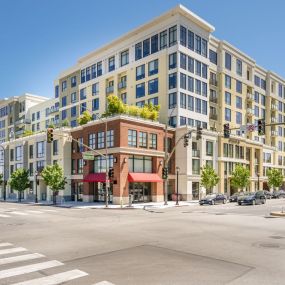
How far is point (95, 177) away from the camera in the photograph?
4581cm

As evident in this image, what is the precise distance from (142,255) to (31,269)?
3.96 m

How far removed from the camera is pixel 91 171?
48031 mm

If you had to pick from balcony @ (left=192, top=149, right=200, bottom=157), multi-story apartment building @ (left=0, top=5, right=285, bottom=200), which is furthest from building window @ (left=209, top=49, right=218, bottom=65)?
A: balcony @ (left=192, top=149, right=200, bottom=157)

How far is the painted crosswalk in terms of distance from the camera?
9.36 m

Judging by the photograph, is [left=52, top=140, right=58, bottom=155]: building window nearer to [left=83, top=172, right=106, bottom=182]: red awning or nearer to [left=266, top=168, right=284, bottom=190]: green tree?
[left=83, top=172, right=106, bottom=182]: red awning

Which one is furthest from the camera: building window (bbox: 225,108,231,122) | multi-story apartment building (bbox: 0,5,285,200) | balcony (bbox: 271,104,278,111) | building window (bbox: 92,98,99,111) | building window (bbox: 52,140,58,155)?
balcony (bbox: 271,104,278,111)

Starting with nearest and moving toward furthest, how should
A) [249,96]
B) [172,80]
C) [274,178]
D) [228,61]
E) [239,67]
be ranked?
[172,80], [228,61], [274,178], [239,67], [249,96]

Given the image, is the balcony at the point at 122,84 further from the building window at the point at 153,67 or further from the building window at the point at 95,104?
the building window at the point at 95,104

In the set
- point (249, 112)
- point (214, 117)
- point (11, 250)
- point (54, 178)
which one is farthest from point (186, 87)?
point (11, 250)

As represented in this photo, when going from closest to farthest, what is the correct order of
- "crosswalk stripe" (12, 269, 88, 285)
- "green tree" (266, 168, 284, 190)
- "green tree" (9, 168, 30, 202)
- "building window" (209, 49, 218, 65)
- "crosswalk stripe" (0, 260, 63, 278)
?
1. "crosswalk stripe" (12, 269, 88, 285)
2. "crosswalk stripe" (0, 260, 63, 278)
3. "green tree" (9, 168, 30, 202)
4. "building window" (209, 49, 218, 65)
5. "green tree" (266, 168, 284, 190)

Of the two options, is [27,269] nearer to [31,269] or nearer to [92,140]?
[31,269]

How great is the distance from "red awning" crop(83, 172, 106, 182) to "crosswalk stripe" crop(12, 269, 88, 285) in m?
34.3

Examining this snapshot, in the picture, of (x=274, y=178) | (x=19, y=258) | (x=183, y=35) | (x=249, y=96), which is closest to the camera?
(x=19, y=258)

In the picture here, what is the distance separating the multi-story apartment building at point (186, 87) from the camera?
5234 centimetres
